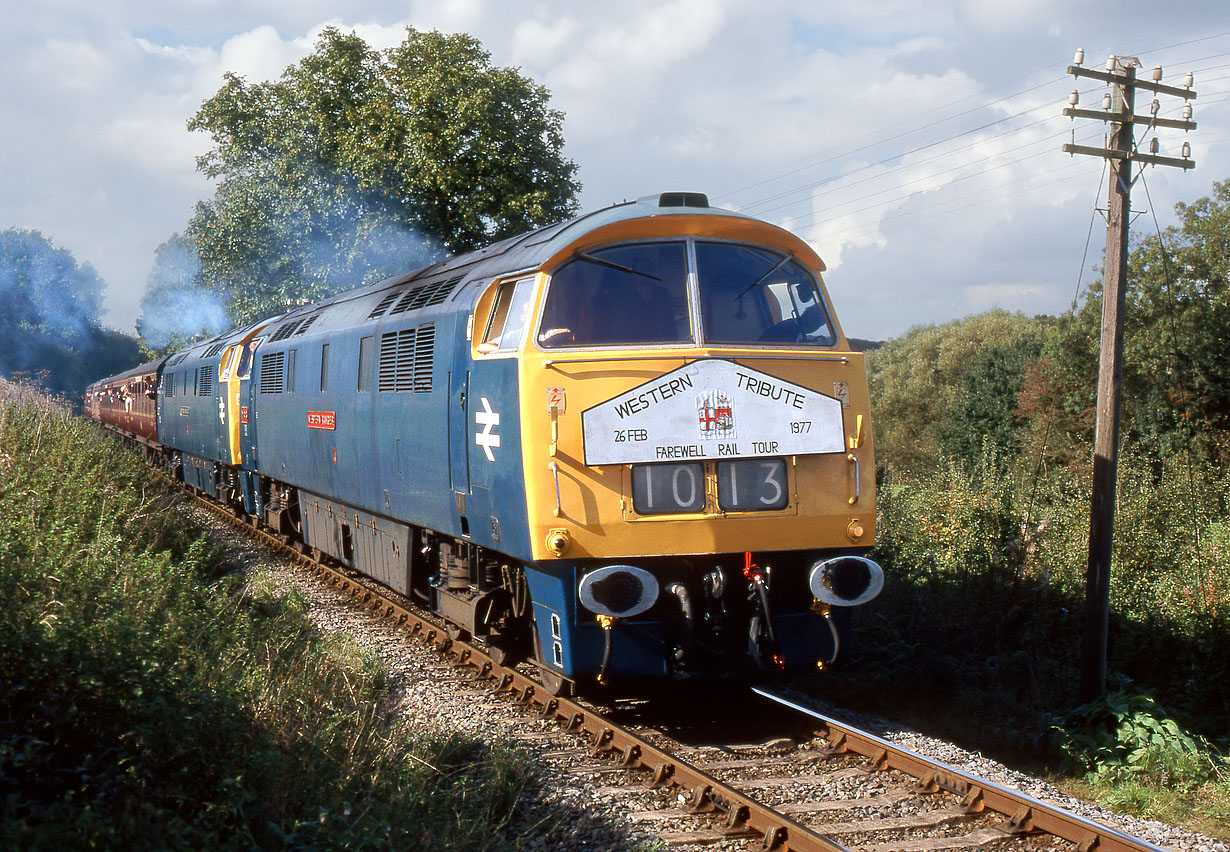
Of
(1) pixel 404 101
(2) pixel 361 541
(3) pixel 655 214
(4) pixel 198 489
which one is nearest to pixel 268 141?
(1) pixel 404 101

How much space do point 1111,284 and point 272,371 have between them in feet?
34.7

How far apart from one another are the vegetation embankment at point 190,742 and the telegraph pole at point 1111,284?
6509 millimetres

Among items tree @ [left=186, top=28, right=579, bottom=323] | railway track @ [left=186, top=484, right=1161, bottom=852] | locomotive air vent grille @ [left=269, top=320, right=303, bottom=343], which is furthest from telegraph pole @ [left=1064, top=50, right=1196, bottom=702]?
tree @ [left=186, top=28, right=579, bottom=323]

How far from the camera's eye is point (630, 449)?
6578 millimetres

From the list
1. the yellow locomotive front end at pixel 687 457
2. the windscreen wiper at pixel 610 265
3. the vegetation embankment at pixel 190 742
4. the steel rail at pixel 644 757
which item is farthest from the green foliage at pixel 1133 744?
the windscreen wiper at pixel 610 265

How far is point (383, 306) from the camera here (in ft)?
34.9

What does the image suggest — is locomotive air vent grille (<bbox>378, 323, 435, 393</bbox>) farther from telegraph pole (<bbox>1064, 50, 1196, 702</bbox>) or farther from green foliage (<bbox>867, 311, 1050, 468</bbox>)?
green foliage (<bbox>867, 311, 1050, 468</bbox>)

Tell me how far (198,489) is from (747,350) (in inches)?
823

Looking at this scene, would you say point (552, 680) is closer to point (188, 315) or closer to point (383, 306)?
point (383, 306)

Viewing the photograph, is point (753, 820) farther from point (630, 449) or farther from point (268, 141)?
point (268, 141)

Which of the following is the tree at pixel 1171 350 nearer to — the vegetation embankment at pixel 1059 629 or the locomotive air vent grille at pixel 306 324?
the vegetation embankment at pixel 1059 629

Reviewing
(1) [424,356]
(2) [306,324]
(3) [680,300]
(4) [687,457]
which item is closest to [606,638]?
(4) [687,457]

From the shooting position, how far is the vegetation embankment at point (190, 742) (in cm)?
408

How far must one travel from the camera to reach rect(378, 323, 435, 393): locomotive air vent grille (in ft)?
28.8
